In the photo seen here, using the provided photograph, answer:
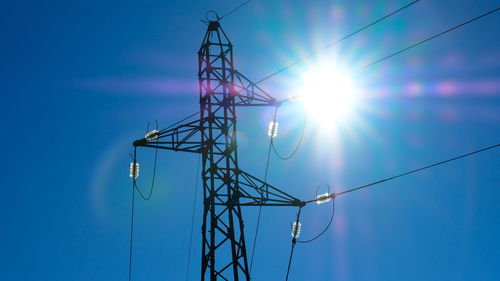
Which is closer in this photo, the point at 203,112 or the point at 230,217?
the point at 230,217

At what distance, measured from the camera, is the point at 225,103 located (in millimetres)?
26266

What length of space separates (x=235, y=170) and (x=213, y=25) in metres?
6.84

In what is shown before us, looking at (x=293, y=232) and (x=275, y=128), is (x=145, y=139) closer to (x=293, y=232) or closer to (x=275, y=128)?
(x=275, y=128)

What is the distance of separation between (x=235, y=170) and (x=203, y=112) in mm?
2807

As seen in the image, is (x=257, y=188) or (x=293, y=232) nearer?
(x=257, y=188)

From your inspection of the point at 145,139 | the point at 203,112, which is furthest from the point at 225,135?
the point at 145,139

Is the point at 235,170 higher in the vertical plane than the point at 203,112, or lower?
lower

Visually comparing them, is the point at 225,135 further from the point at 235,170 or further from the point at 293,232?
the point at 293,232

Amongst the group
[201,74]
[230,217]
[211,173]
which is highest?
[201,74]

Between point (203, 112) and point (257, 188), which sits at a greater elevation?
point (203, 112)

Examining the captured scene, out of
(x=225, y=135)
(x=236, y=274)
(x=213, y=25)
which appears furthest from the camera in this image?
(x=213, y=25)

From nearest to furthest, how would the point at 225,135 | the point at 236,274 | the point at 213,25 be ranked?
the point at 236,274
the point at 225,135
the point at 213,25

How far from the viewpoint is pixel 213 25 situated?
2817cm

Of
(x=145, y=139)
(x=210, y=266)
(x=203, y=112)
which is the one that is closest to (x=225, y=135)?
(x=203, y=112)
